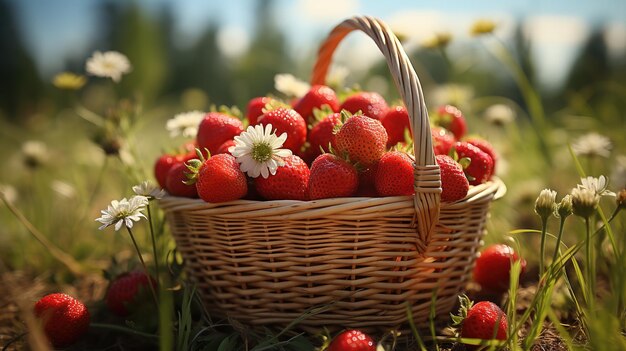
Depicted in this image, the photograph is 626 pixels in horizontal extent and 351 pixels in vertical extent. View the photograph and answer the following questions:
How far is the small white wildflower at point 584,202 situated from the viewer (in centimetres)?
88

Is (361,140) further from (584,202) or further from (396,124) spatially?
(584,202)

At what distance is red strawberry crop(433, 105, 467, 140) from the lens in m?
1.37

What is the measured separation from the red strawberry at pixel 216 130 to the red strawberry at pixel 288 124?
75 millimetres

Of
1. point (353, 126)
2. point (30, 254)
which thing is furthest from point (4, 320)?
point (353, 126)

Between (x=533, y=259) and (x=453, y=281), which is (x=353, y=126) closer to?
(x=453, y=281)

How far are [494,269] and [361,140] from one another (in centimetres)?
52

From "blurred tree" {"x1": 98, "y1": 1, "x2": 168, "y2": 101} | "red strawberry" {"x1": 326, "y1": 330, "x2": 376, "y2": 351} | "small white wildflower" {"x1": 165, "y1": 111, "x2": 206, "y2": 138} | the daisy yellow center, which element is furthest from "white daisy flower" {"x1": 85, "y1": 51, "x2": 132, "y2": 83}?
"blurred tree" {"x1": 98, "y1": 1, "x2": 168, "y2": 101}

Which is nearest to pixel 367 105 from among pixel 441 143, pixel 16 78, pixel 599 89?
pixel 441 143

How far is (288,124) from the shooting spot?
3.74 feet

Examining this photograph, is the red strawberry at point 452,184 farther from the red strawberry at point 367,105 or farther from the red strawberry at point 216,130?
the red strawberry at point 216,130

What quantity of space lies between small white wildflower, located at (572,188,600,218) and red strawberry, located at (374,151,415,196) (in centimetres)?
29

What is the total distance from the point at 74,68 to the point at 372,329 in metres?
6.01

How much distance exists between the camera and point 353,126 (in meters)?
1.02

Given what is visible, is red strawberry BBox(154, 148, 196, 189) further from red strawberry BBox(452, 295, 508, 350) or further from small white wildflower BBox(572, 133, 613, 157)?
small white wildflower BBox(572, 133, 613, 157)
